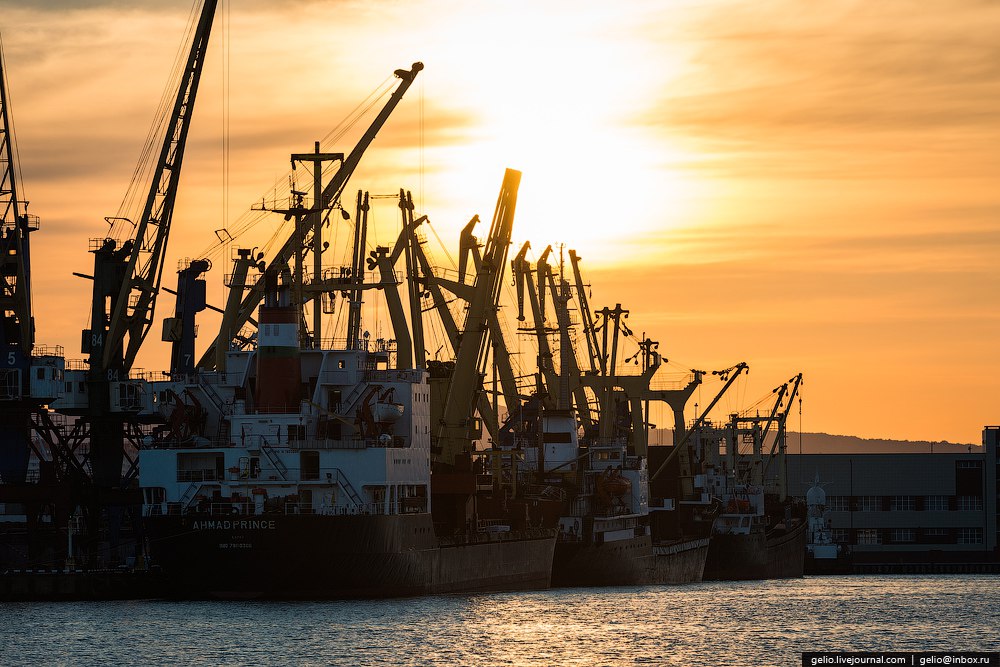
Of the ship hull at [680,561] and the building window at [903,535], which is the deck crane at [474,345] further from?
the building window at [903,535]

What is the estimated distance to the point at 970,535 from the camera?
160 meters

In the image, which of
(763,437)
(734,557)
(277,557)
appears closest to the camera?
(277,557)

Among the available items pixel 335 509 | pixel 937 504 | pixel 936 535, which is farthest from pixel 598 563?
pixel 937 504

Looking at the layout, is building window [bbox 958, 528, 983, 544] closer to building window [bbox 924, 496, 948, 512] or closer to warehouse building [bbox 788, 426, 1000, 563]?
warehouse building [bbox 788, 426, 1000, 563]

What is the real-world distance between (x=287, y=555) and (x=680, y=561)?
143ft

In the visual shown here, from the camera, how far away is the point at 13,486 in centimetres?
8525

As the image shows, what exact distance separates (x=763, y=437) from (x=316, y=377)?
71.7 metres

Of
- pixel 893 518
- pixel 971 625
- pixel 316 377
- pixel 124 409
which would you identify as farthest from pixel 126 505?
pixel 893 518

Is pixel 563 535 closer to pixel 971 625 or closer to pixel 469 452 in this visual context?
pixel 469 452

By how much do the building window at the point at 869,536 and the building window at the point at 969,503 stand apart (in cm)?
751

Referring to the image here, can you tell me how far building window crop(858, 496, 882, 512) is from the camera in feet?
533

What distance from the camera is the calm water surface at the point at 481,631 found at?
59.8 meters

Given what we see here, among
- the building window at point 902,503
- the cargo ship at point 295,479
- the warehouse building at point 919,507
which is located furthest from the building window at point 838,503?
the cargo ship at point 295,479

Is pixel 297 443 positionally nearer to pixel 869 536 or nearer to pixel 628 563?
pixel 628 563
